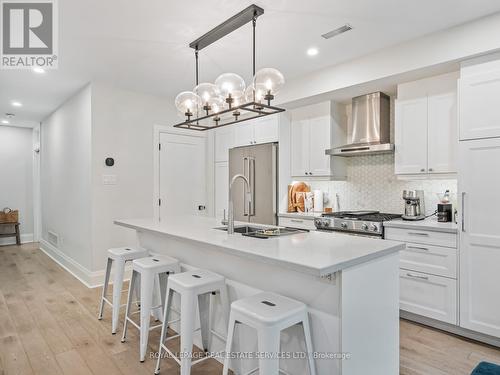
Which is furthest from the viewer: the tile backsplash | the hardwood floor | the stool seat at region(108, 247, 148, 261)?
the tile backsplash

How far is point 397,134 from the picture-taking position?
A: 339 centimetres

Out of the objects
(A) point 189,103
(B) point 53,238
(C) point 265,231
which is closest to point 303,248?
(C) point 265,231

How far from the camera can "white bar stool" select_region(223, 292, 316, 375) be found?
1.51 m

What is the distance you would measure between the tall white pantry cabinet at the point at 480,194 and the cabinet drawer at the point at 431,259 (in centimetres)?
9

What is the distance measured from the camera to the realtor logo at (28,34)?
248cm

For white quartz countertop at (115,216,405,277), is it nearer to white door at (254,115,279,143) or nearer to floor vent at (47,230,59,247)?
white door at (254,115,279,143)

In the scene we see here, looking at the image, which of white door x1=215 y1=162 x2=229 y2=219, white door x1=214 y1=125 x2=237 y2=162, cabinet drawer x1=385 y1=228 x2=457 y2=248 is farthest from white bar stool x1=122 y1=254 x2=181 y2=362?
white door x1=214 y1=125 x2=237 y2=162

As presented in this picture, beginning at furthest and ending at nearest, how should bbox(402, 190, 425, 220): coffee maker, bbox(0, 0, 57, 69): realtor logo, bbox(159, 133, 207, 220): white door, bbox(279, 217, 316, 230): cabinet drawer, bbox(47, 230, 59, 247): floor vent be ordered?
bbox(47, 230, 59, 247): floor vent, bbox(159, 133, 207, 220): white door, bbox(279, 217, 316, 230): cabinet drawer, bbox(402, 190, 425, 220): coffee maker, bbox(0, 0, 57, 69): realtor logo

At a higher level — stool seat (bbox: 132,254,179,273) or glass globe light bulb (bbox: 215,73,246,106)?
glass globe light bulb (bbox: 215,73,246,106)

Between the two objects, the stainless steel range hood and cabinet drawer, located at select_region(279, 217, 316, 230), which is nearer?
the stainless steel range hood

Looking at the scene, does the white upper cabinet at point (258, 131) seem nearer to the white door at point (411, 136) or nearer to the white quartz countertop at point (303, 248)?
the white door at point (411, 136)

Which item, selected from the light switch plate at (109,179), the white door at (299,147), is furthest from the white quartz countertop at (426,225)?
the light switch plate at (109,179)

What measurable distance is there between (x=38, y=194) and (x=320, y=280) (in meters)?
7.35

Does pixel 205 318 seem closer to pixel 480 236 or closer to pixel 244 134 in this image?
pixel 480 236
